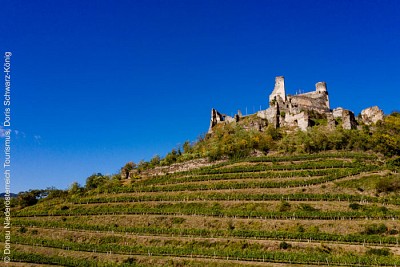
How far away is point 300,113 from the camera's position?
83.4m

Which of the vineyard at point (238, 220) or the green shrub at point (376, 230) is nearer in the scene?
the vineyard at point (238, 220)

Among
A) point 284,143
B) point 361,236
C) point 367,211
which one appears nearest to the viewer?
point 361,236

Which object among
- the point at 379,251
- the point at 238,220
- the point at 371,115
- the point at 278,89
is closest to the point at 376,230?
the point at 379,251

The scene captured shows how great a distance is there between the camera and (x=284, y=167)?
63281 millimetres

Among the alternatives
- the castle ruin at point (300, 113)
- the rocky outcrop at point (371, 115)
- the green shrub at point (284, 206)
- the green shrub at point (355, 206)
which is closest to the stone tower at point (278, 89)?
the castle ruin at point (300, 113)

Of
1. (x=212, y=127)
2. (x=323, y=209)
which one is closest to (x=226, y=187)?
(x=323, y=209)

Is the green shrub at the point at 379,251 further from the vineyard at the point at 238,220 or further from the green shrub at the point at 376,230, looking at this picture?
the green shrub at the point at 376,230

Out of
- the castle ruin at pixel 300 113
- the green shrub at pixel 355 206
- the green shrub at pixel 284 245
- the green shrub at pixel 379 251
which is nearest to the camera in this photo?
the green shrub at pixel 379 251

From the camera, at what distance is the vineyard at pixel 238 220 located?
41625 mm

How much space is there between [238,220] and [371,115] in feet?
160

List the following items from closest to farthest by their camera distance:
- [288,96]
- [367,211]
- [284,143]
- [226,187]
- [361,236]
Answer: [361,236]
[367,211]
[226,187]
[284,143]
[288,96]

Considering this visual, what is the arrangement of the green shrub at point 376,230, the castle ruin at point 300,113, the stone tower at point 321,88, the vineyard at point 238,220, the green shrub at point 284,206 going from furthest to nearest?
the stone tower at point 321,88
the castle ruin at point 300,113
the green shrub at point 284,206
the green shrub at point 376,230
the vineyard at point 238,220

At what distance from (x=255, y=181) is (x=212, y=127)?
3963 cm

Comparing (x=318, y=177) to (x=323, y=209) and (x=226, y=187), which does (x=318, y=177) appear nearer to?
(x=323, y=209)
